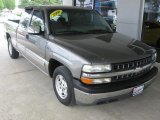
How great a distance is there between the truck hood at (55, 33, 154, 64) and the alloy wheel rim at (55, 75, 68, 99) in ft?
1.90

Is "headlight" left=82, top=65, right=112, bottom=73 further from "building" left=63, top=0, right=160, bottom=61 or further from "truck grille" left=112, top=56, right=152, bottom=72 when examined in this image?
"building" left=63, top=0, right=160, bottom=61

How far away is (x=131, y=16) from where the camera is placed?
6.66 meters

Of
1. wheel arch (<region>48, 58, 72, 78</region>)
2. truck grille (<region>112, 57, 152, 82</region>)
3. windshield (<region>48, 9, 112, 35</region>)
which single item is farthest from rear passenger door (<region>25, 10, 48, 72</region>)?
truck grille (<region>112, 57, 152, 82</region>)

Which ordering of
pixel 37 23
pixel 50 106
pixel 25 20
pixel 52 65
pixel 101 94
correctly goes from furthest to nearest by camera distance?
pixel 25 20, pixel 37 23, pixel 52 65, pixel 50 106, pixel 101 94

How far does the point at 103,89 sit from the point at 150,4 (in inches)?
174

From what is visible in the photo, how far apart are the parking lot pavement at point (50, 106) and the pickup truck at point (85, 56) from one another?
Result: 24 cm

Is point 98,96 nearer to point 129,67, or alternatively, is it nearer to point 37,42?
point 129,67

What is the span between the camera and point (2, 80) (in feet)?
15.2

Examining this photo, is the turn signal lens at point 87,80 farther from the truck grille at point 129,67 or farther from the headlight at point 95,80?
the truck grille at point 129,67

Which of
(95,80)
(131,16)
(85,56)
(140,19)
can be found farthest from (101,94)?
(131,16)

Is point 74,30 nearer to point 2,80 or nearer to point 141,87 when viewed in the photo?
point 141,87

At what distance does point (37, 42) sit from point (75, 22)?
0.86m

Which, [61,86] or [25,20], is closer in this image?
[61,86]

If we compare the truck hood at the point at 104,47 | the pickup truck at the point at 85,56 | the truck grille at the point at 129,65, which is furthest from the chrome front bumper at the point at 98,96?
the truck hood at the point at 104,47
